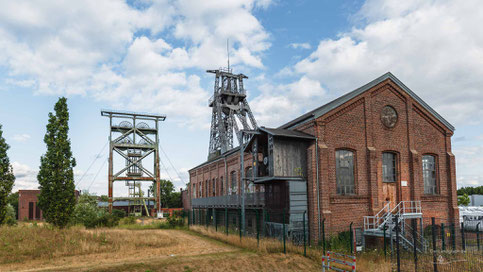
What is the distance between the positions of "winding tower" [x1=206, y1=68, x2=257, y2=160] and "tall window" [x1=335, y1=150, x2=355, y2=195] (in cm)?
3257

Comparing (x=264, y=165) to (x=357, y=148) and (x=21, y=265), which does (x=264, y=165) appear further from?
(x=21, y=265)

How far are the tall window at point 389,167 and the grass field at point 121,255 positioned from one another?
27.7 ft

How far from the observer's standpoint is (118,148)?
1827 inches

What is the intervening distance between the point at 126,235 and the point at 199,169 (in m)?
19.6

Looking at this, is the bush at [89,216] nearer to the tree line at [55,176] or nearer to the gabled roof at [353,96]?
the tree line at [55,176]

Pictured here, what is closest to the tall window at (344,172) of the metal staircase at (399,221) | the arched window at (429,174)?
the metal staircase at (399,221)

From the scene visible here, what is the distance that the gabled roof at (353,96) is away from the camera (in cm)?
2044

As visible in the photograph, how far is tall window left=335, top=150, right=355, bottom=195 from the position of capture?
20812 millimetres

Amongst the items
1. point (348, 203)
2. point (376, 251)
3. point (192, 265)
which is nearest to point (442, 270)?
point (376, 251)

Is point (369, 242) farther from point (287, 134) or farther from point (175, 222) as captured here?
point (175, 222)

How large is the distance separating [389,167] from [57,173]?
2164cm

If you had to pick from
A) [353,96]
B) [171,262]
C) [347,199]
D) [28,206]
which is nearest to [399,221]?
[347,199]

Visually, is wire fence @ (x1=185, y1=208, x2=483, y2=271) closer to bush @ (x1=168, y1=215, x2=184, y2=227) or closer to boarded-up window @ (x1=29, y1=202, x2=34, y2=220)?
bush @ (x1=168, y1=215, x2=184, y2=227)

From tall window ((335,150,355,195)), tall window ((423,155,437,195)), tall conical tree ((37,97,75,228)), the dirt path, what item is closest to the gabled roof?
tall window ((335,150,355,195))
